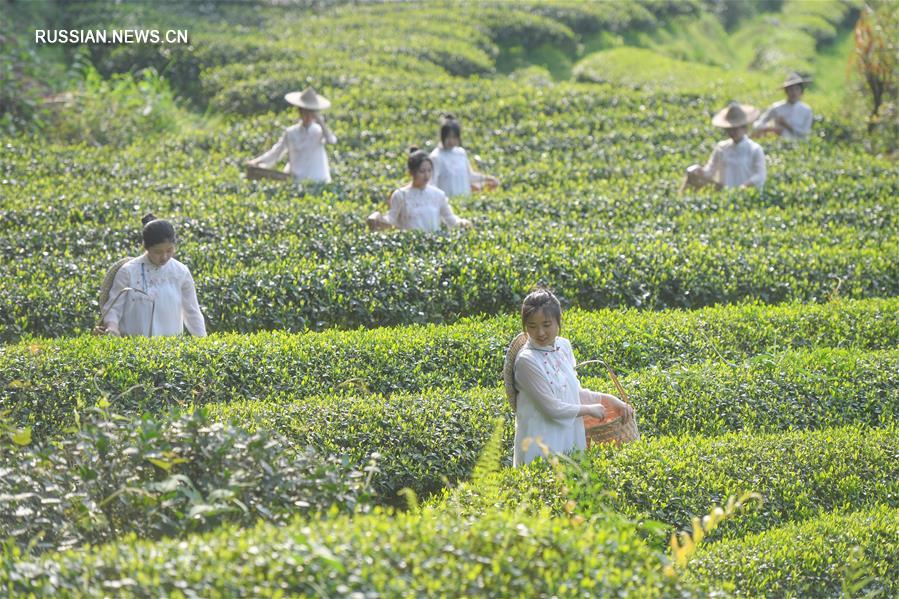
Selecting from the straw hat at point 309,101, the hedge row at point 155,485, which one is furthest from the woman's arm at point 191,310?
the straw hat at point 309,101

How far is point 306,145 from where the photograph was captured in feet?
51.9

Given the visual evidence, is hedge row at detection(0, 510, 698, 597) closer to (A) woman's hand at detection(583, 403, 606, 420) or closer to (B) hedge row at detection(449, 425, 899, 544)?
(B) hedge row at detection(449, 425, 899, 544)

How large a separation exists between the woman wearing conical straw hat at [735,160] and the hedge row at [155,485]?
1078 centimetres

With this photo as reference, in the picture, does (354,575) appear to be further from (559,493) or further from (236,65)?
(236,65)

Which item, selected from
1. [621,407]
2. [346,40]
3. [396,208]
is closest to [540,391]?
[621,407]

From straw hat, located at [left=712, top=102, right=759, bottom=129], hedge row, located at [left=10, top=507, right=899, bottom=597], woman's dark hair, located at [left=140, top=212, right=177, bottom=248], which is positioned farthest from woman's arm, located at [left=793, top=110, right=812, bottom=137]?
hedge row, located at [left=10, top=507, right=899, bottom=597]

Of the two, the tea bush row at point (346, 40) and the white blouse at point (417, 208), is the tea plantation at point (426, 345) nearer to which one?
the tea bush row at point (346, 40)

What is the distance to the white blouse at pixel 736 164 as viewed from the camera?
15.7 metres

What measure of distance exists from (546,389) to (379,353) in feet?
9.60

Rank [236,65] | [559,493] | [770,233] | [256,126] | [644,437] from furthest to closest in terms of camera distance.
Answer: [236,65] → [256,126] → [770,233] → [644,437] → [559,493]

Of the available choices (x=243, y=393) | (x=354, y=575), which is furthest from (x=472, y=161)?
(x=354, y=575)

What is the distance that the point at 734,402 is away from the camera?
9477mm

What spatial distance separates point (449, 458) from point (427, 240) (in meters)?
4.80

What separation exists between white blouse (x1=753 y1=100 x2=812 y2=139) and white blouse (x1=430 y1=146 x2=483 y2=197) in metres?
5.99
